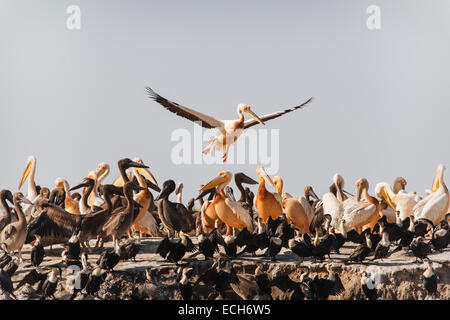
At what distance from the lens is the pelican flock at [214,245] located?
9180 mm

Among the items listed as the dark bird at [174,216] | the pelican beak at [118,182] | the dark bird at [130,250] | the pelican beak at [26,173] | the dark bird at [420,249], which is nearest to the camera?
the dark bird at [130,250]

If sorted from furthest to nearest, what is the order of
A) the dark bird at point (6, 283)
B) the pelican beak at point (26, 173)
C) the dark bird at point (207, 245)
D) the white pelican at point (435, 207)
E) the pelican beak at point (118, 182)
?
the pelican beak at point (26, 173) → the pelican beak at point (118, 182) → the white pelican at point (435, 207) → the dark bird at point (207, 245) → the dark bird at point (6, 283)

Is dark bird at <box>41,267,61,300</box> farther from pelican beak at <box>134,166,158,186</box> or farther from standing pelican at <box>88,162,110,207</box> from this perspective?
pelican beak at <box>134,166,158,186</box>

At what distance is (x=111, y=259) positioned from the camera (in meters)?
9.16

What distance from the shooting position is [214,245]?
9.79m

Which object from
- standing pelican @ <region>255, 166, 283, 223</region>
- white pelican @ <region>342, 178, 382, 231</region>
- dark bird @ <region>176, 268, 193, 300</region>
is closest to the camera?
dark bird @ <region>176, 268, 193, 300</region>

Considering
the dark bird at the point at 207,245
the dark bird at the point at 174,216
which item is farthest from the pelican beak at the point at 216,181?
the dark bird at the point at 207,245

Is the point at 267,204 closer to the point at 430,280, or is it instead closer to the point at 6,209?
the point at 430,280

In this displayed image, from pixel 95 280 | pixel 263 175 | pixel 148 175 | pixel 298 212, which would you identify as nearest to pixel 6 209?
pixel 95 280

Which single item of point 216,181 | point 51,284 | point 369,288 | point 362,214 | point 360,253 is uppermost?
point 216,181

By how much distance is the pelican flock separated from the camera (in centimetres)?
918

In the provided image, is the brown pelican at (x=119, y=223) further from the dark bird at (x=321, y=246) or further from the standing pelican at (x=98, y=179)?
the dark bird at (x=321, y=246)

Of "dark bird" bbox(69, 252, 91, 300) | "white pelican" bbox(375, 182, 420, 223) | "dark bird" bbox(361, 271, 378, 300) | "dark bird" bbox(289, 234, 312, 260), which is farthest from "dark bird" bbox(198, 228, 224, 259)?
"white pelican" bbox(375, 182, 420, 223)
